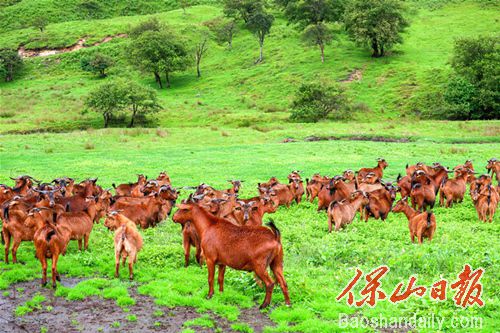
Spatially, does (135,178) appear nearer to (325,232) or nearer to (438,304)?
(325,232)

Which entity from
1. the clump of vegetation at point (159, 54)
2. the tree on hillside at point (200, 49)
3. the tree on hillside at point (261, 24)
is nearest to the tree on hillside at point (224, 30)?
the tree on hillside at point (200, 49)

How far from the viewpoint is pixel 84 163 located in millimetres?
34500

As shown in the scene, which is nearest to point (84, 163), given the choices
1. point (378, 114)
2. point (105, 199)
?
point (105, 199)

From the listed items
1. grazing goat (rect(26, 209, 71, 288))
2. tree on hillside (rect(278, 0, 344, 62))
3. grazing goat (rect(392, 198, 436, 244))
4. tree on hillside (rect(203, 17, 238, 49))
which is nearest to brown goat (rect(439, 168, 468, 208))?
grazing goat (rect(392, 198, 436, 244))

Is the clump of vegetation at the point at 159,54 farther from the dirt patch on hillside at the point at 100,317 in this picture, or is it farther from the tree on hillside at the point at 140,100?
the dirt patch on hillside at the point at 100,317

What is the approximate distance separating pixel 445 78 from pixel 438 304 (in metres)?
63.6

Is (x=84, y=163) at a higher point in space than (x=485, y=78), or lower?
lower

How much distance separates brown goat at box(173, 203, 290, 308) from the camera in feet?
35.1

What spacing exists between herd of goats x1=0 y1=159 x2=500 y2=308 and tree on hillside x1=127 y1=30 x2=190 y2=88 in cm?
5862

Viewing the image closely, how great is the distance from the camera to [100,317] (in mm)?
10859

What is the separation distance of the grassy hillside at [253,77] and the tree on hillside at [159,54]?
3431 millimetres

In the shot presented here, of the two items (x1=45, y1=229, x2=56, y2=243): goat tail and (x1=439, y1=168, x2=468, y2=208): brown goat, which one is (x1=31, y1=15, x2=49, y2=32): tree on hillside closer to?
(x1=439, y1=168, x2=468, y2=208): brown goat

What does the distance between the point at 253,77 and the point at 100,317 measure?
2819 inches

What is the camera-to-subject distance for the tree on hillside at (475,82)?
189ft
